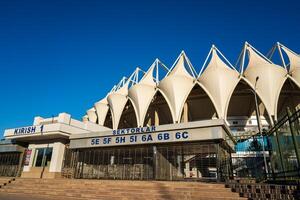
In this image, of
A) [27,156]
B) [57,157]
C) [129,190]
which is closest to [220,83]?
[57,157]

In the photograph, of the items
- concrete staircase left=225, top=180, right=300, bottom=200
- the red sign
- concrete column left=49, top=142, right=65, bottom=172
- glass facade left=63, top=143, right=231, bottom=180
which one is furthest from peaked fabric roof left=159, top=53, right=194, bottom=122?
concrete staircase left=225, top=180, right=300, bottom=200

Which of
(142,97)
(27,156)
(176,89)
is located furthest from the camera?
(142,97)

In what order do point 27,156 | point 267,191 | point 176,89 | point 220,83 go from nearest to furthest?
1. point 267,191
2. point 27,156
3. point 220,83
4. point 176,89

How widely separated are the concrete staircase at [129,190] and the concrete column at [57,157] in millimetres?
6152

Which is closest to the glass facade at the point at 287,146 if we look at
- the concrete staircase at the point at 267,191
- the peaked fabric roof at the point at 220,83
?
the concrete staircase at the point at 267,191

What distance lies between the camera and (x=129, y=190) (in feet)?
37.4

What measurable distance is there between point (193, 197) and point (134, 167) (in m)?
8.21

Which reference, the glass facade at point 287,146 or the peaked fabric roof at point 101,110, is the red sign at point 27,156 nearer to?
the peaked fabric roof at point 101,110

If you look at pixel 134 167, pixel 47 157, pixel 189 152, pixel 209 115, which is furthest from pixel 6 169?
pixel 209 115

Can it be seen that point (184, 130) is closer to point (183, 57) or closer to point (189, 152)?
point (189, 152)

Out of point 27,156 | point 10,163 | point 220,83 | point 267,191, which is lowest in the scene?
point 267,191

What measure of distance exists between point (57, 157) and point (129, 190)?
13085mm

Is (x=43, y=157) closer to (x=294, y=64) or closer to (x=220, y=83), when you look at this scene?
(x=220, y=83)

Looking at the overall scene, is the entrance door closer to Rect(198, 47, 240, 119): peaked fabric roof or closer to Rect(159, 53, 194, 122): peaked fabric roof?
Rect(159, 53, 194, 122): peaked fabric roof
